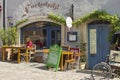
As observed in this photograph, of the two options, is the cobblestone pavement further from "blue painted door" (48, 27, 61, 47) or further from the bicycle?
"blue painted door" (48, 27, 61, 47)

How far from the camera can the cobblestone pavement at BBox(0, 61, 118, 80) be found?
Result: 1200cm

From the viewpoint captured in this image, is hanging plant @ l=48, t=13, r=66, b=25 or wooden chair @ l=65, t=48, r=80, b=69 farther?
hanging plant @ l=48, t=13, r=66, b=25

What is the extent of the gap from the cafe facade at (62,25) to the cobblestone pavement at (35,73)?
189cm

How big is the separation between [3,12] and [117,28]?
7984 mm

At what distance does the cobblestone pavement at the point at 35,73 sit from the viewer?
12000 mm

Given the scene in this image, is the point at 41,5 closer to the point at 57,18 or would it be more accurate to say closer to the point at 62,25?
the point at 57,18

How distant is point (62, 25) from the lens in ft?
53.4

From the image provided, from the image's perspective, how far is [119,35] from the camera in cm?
1259

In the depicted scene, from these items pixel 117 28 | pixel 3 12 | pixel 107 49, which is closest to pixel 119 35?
pixel 117 28

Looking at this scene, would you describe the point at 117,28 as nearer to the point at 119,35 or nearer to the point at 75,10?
the point at 119,35

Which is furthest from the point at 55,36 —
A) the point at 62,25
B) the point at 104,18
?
the point at 104,18

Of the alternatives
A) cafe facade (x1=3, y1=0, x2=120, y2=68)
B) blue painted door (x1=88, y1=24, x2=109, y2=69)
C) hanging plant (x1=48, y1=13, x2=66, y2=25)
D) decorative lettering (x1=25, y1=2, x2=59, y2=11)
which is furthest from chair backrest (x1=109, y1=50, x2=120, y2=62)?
decorative lettering (x1=25, y1=2, x2=59, y2=11)

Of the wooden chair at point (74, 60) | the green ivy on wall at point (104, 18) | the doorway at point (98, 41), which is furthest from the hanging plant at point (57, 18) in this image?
the wooden chair at point (74, 60)

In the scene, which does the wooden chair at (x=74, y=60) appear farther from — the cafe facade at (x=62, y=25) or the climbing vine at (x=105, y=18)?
the climbing vine at (x=105, y=18)
